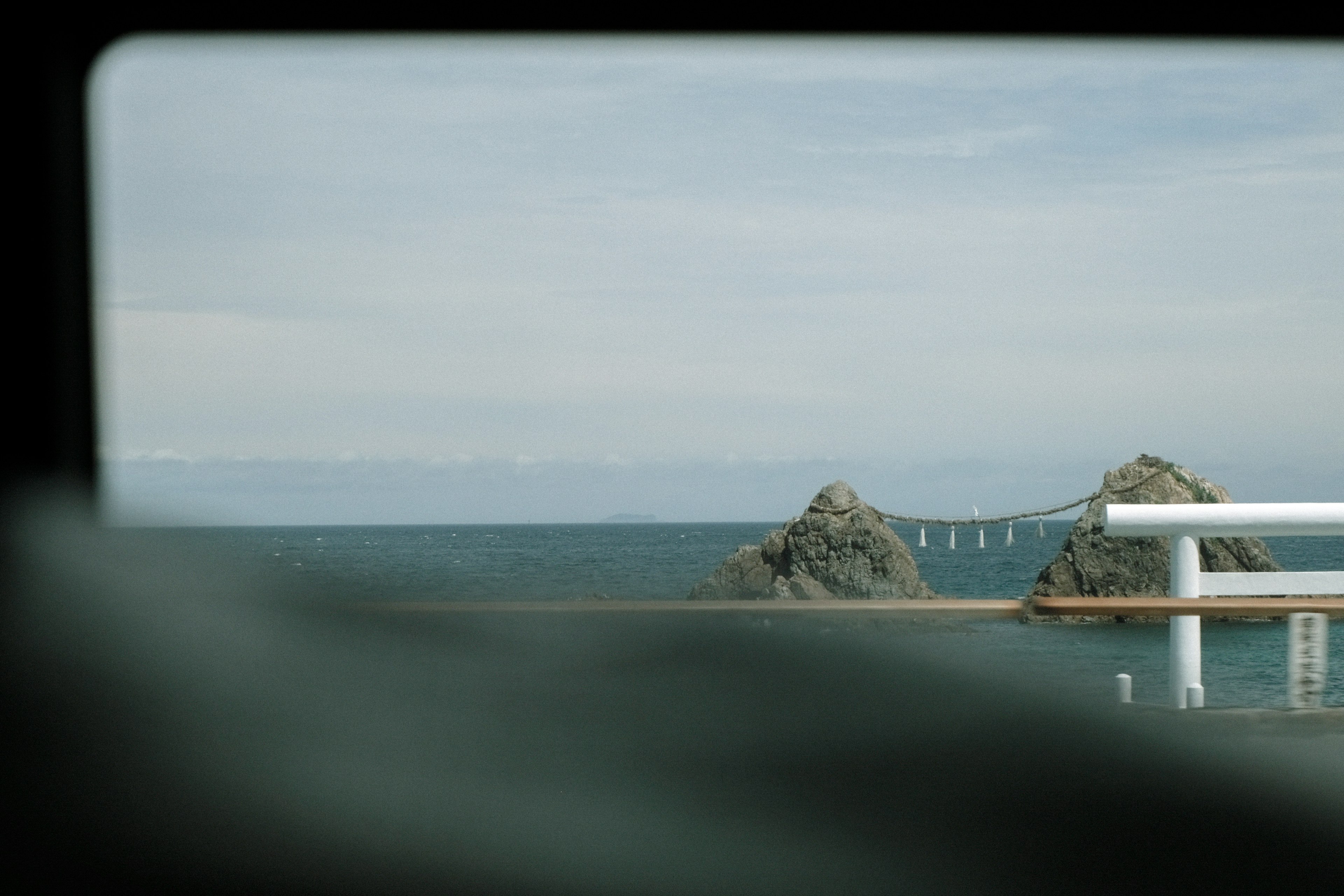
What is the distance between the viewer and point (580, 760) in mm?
2805

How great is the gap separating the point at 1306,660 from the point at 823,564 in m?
23.3

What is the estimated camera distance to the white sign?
3.13m

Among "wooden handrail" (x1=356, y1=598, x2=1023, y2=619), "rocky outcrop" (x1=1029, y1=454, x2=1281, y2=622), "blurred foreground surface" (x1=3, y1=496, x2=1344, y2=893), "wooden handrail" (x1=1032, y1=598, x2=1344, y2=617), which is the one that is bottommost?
"rocky outcrop" (x1=1029, y1=454, x2=1281, y2=622)

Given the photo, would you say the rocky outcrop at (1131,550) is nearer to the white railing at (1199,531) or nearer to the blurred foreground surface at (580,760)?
the white railing at (1199,531)

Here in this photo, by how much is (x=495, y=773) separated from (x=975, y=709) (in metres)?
1.20

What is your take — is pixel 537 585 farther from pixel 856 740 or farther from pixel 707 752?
pixel 856 740

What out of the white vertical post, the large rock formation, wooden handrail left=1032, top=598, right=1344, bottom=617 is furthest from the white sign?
the large rock formation

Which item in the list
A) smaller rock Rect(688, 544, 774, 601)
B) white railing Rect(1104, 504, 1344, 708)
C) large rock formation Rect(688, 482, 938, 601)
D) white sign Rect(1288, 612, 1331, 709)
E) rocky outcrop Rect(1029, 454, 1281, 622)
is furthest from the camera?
rocky outcrop Rect(1029, 454, 1281, 622)

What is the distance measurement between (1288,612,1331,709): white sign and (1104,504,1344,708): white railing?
0.50 ft

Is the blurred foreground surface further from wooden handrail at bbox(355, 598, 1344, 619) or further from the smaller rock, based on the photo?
the smaller rock

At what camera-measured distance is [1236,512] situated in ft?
11.0

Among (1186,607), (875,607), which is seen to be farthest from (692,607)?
(1186,607)

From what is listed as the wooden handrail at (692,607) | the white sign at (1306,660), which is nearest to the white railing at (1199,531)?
the white sign at (1306,660)

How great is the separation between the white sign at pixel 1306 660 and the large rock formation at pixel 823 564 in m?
21.1
